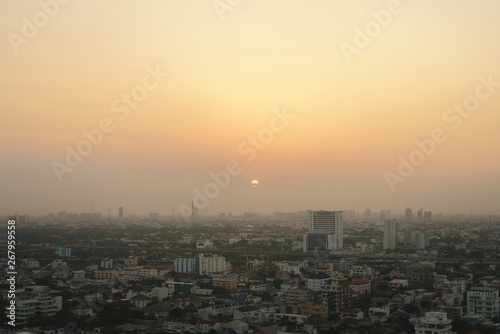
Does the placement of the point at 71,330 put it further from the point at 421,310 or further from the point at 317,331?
the point at 421,310

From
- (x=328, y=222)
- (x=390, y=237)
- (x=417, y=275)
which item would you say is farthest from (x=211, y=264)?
(x=328, y=222)

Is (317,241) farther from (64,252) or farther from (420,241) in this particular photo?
(64,252)

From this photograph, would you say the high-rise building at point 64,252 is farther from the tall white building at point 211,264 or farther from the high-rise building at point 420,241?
the high-rise building at point 420,241

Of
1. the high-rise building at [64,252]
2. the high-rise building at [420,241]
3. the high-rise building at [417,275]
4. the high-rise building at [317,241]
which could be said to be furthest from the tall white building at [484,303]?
the high-rise building at [420,241]

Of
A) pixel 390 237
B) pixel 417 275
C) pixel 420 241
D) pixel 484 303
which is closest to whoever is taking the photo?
pixel 484 303

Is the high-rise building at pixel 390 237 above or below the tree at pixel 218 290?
above

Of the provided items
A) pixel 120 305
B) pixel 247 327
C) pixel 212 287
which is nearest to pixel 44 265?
pixel 212 287

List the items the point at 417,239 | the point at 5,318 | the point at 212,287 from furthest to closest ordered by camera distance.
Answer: the point at 417,239 < the point at 212,287 < the point at 5,318
